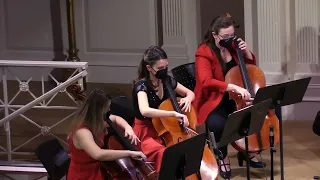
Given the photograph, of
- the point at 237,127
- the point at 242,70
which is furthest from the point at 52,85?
the point at 237,127

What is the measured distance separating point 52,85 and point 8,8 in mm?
1174

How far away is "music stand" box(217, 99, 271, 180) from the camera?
4668 millimetres

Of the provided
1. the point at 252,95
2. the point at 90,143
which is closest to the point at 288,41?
the point at 252,95

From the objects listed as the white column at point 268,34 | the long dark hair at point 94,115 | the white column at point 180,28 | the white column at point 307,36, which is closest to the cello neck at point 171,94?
the long dark hair at point 94,115

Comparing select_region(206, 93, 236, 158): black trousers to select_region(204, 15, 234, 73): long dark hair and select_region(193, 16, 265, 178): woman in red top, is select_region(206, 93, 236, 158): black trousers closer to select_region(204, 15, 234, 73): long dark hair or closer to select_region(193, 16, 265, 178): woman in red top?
select_region(193, 16, 265, 178): woman in red top

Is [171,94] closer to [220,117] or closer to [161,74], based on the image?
[161,74]

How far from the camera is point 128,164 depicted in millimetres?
4629

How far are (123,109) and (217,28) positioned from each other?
3.06 feet

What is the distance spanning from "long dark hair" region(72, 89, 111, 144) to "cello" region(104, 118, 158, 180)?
3.8 inches

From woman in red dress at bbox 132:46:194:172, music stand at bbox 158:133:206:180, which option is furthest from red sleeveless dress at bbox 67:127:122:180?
music stand at bbox 158:133:206:180

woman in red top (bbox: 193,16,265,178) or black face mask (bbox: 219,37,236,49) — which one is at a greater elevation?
black face mask (bbox: 219,37,236,49)

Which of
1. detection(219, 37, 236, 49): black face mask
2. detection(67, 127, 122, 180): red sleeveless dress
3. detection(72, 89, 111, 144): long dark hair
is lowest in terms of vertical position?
detection(67, 127, 122, 180): red sleeveless dress

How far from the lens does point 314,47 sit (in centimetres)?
716

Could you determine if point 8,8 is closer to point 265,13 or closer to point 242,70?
point 265,13
